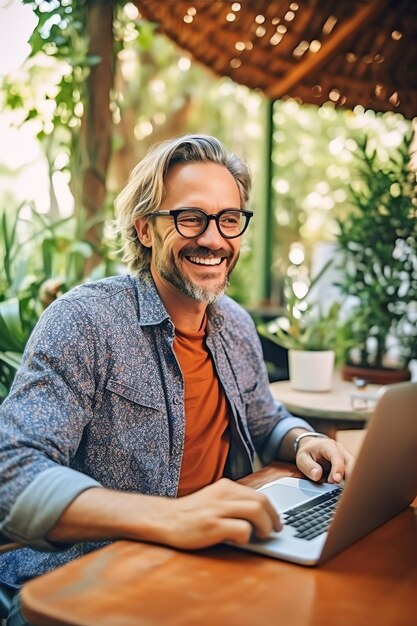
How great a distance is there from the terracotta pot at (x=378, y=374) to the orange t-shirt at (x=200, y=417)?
1195 mm

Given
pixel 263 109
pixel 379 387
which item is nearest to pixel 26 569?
pixel 379 387

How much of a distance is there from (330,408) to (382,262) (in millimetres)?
671

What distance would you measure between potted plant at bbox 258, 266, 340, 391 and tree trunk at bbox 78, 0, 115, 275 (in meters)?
0.71

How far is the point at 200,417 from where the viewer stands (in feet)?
6.03

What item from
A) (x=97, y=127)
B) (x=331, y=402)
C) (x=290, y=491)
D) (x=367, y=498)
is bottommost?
(x=331, y=402)

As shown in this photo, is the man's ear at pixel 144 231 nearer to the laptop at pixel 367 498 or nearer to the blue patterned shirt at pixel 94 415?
the blue patterned shirt at pixel 94 415

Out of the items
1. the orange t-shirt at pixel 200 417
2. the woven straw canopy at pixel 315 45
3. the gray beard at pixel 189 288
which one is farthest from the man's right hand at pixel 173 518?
the woven straw canopy at pixel 315 45

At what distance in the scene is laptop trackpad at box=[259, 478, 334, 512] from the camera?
144 cm

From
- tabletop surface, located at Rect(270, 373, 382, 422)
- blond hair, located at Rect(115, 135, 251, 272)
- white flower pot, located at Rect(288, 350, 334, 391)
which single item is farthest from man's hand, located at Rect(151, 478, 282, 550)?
white flower pot, located at Rect(288, 350, 334, 391)

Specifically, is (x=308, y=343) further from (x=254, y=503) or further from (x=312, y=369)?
(x=254, y=503)

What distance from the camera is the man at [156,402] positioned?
47.8 inches

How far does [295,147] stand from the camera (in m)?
5.26

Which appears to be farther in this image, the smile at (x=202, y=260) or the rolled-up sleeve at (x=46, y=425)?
the smile at (x=202, y=260)

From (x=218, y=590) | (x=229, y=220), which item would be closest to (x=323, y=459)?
(x=229, y=220)
